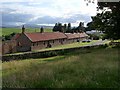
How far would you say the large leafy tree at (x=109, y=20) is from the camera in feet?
135

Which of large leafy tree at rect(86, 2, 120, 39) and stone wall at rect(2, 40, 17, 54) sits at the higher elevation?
large leafy tree at rect(86, 2, 120, 39)

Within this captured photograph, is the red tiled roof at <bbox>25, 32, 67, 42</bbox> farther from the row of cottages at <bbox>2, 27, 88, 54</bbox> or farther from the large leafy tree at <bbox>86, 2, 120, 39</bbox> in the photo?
the large leafy tree at <bbox>86, 2, 120, 39</bbox>

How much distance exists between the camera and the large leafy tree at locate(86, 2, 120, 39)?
135ft

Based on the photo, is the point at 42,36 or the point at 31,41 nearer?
the point at 31,41

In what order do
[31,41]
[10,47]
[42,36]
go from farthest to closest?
[42,36] → [31,41] → [10,47]

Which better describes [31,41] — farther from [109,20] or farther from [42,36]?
[109,20]

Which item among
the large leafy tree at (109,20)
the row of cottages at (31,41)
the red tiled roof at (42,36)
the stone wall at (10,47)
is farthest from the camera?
the red tiled roof at (42,36)

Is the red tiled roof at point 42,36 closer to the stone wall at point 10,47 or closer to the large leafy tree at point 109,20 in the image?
the stone wall at point 10,47

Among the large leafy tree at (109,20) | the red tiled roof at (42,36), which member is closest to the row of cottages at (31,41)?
the red tiled roof at (42,36)

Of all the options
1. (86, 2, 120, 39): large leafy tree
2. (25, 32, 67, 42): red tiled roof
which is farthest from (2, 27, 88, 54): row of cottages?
(86, 2, 120, 39): large leafy tree

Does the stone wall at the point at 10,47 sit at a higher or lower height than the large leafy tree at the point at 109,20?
lower

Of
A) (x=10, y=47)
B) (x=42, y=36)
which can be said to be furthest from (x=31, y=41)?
(x=42, y=36)

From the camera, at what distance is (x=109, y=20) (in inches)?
1747

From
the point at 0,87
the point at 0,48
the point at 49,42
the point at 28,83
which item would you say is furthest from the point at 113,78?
the point at 49,42
